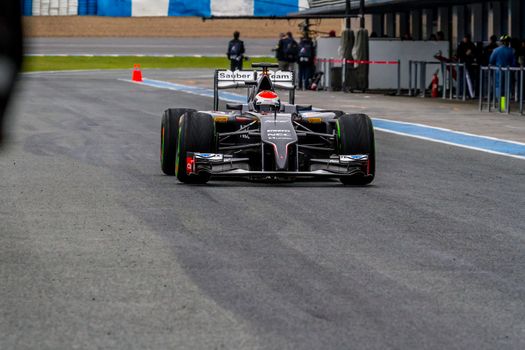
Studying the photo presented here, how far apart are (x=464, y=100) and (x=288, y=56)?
31.3 ft

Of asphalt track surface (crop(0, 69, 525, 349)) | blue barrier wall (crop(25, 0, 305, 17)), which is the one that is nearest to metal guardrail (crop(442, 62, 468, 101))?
asphalt track surface (crop(0, 69, 525, 349))

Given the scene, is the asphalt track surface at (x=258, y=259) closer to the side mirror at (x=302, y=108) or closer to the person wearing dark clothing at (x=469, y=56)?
the side mirror at (x=302, y=108)

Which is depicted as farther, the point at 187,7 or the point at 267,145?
the point at 187,7

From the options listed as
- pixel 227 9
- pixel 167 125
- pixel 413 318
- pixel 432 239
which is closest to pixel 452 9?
pixel 227 9

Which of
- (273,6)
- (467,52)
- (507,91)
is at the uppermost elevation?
(273,6)

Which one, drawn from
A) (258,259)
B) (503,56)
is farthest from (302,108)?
(503,56)

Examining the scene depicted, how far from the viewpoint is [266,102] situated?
1258 centimetres

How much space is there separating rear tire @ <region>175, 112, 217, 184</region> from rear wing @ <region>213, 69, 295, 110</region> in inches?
55.7

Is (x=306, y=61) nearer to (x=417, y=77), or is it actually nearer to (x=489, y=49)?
(x=417, y=77)

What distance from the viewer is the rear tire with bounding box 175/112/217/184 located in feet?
37.3

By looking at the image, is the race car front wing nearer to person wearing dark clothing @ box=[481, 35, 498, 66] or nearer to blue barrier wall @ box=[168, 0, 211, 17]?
person wearing dark clothing @ box=[481, 35, 498, 66]

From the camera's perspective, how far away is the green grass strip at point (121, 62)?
55.6m

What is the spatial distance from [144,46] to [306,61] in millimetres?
36791

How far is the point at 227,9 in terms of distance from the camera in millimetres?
53469
